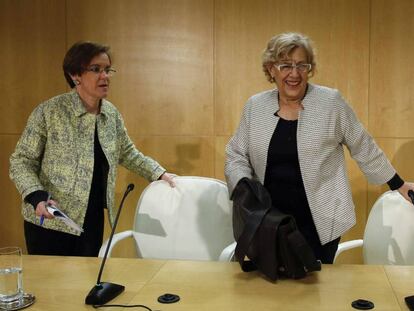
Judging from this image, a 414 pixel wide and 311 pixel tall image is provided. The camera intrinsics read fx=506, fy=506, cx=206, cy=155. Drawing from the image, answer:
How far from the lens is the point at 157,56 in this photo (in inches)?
147

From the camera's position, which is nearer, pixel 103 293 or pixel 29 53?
pixel 103 293

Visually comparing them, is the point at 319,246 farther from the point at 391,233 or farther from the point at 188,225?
the point at 188,225

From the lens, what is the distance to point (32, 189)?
240 cm

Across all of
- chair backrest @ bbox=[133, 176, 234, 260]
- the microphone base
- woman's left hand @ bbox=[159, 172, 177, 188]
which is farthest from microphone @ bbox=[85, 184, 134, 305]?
woman's left hand @ bbox=[159, 172, 177, 188]

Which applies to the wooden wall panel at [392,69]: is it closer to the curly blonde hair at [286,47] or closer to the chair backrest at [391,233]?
the chair backrest at [391,233]

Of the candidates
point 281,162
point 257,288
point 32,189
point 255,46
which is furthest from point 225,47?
point 257,288

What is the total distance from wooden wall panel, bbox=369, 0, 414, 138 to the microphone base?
2411 millimetres

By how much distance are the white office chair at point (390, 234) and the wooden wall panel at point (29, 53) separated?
8.32 feet

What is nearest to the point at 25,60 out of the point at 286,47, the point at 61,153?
the point at 61,153

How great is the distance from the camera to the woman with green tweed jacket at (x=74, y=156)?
255cm

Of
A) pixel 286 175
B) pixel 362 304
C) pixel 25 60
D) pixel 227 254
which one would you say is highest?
pixel 25 60

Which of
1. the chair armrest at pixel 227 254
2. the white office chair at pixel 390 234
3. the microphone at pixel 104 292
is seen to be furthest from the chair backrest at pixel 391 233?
the microphone at pixel 104 292

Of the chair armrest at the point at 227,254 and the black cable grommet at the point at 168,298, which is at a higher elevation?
the black cable grommet at the point at 168,298

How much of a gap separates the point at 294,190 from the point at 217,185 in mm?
532
